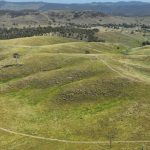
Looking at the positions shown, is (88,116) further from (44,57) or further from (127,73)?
(44,57)

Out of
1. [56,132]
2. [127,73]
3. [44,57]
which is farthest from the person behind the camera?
[44,57]

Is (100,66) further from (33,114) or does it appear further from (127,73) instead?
(33,114)

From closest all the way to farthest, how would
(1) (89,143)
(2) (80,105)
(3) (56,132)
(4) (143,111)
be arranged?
1. (1) (89,143)
2. (3) (56,132)
3. (4) (143,111)
4. (2) (80,105)

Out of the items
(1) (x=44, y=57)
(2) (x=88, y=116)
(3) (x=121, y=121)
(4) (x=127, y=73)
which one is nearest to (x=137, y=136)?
(3) (x=121, y=121)

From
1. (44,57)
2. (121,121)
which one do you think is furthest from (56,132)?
(44,57)

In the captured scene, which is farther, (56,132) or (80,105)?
(80,105)

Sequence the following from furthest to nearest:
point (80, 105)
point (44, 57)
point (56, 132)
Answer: point (44, 57) < point (80, 105) < point (56, 132)
